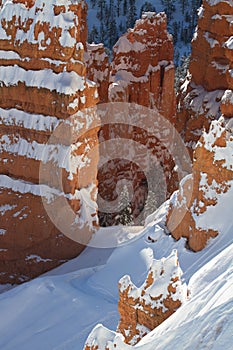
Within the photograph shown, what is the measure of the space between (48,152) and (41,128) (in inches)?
27.3

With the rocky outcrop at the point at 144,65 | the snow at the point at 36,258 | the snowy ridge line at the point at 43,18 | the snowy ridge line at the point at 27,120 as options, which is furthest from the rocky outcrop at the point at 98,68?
the snow at the point at 36,258

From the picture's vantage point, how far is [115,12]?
65250 millimetres

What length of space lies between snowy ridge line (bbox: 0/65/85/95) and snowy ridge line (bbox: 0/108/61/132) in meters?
0.78

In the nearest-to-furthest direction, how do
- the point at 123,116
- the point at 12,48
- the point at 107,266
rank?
1. the point at 107,266
2. the point at 12,48
3. the point at 123,116

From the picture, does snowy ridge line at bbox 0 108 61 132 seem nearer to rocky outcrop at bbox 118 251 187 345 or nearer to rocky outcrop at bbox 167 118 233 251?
rocky outcrop at bbox 167 118 233 251

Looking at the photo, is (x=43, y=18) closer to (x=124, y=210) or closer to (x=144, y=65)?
(x=124, y=210)

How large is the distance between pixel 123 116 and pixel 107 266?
13.6 meters

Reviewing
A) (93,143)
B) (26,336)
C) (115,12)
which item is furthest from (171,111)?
(115,12)

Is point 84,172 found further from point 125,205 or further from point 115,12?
point 115,12

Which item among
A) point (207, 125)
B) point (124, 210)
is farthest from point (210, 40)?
point (124, 210)

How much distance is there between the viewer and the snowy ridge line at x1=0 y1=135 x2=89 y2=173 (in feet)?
44.9

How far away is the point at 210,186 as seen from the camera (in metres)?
11.1

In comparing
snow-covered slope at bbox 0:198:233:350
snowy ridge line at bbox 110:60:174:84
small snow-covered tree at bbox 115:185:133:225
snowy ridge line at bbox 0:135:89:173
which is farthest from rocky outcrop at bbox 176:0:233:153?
snow-covered slope at bbox 0:198:233:350

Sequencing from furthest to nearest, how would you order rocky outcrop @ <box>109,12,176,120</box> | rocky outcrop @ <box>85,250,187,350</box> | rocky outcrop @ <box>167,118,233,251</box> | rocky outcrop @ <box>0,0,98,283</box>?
rocky outcrop @ <box>109,12,176,120</box> < rocky outcrop @ <box>0,0,98,283</box> < rocky outcrop @ <box>167,118,233,251</box> < rocky outcrop @ <box>85,250,187,350</box>
